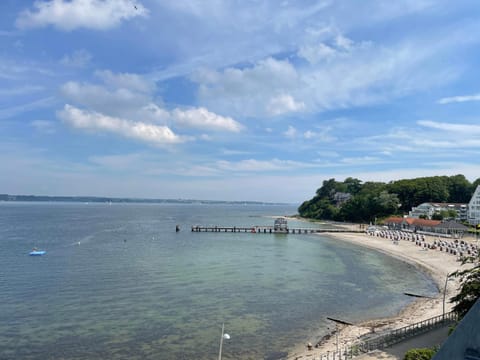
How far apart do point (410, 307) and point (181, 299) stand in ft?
63.6

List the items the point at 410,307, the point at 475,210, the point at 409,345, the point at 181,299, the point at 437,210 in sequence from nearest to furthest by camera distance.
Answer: the point at 409,345 → the point at 410,307 → the point at 181,299 → the point at 475,210 → the point at 437,210

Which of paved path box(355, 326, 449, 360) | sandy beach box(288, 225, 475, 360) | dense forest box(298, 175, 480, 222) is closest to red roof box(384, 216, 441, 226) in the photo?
sandy beach box(288, 225, 475, 360)

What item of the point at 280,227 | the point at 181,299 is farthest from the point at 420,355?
the point at 280,227

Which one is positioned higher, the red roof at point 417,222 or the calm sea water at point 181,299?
the red roof at point 417,222

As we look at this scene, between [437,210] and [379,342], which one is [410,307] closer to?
[379,342]

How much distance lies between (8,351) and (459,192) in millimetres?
140707

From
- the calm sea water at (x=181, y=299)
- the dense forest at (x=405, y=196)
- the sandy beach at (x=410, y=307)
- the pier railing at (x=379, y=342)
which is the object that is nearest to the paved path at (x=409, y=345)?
the pier railing at (x=379, y=342)

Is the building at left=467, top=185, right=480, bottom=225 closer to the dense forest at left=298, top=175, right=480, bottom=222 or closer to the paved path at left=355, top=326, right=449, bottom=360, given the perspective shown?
the dense forest at left=298, top=175, right=480, bottom=222

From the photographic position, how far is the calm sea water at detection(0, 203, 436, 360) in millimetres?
23641

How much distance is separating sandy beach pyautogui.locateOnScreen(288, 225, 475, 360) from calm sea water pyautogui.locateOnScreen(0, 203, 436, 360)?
4.16 ft

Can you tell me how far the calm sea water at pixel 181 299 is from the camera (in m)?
23.6

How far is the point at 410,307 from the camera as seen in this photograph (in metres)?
31.5

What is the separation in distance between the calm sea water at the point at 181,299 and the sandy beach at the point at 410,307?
1268 mm

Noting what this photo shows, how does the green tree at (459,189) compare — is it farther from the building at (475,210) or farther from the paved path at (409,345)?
the paved path at (409,345)
